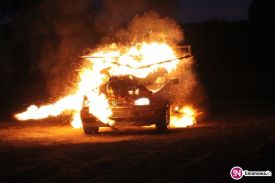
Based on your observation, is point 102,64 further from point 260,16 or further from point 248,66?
point 260,16

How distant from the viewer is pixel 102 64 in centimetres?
1862

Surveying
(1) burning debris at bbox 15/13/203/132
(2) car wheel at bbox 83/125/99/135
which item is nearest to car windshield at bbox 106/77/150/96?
(1) burning debris at bbox 15/13/203/132

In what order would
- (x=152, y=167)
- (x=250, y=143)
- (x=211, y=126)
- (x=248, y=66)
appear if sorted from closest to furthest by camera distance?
(x=152, y=167) < (x=250, y=143) < (x=211, y=126) < (x=248, y=66)

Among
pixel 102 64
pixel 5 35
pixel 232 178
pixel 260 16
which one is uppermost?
pixel 260 16

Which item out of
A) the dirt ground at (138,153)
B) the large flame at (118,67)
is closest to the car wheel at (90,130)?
the dirt ground at (138,153)

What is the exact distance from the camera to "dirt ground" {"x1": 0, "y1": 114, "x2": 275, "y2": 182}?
10.2m

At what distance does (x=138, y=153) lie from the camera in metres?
12.5

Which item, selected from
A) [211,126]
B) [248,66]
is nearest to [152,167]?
[211,126]

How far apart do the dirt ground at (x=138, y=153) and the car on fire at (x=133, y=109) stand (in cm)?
34

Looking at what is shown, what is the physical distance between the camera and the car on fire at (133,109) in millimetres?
15977

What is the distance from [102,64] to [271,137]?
6201 mm

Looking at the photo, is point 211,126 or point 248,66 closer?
point 211,126

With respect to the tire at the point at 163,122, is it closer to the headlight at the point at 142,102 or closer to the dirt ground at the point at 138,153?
the dirt ground at the point at 138,153

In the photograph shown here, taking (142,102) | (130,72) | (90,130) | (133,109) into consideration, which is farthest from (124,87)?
(90,130)
